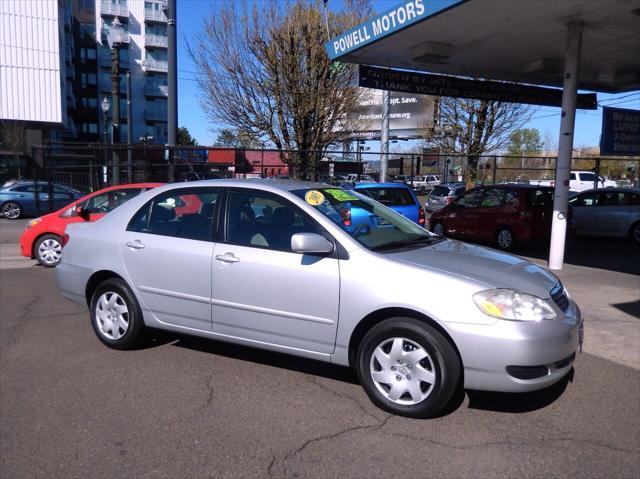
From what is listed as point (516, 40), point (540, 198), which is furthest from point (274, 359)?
point (540, 198)

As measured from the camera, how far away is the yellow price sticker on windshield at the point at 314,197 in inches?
175

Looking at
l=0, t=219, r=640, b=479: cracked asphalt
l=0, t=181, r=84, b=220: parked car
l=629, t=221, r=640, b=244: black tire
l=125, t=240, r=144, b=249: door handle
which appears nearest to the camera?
l=0, t=219, r=640, b=479: cracked asphalt

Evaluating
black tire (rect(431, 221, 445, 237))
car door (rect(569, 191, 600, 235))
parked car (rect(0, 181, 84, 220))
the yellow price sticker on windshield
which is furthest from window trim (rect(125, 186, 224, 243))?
parked car (rect(0, 181, 84, 220))

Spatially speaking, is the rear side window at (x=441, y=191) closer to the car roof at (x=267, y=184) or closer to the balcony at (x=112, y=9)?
the car roof at (x=267, y=184)

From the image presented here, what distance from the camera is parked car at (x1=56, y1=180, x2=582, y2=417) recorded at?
3600 millimetres

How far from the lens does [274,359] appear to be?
5000 millimetres

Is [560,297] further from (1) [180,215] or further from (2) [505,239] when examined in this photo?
(2) [505,239]

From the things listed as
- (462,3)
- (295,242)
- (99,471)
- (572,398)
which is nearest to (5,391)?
(99,471)

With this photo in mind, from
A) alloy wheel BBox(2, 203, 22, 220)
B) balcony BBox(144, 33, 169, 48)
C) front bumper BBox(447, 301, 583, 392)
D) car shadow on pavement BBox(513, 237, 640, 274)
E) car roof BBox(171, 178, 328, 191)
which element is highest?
balcony BBox(144, 33, 169, 48)

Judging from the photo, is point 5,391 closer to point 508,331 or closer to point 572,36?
point 508,331

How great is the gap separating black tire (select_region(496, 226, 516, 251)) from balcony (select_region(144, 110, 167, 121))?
66.2 meters

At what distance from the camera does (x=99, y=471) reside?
3.15 meters

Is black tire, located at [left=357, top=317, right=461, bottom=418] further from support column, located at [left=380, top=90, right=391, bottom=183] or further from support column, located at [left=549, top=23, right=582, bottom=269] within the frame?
support column, located at [left=380, top=90, right=391, bottom=183]

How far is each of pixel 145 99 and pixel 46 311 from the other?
231 feet
